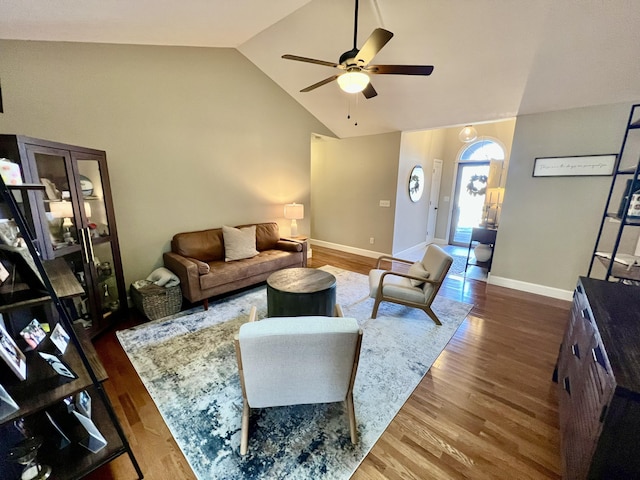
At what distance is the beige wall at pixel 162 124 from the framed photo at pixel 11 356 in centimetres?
228

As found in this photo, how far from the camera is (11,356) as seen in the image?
3.16 feet

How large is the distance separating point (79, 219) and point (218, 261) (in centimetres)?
151

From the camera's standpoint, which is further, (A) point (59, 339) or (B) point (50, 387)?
(A) point (59, 339)

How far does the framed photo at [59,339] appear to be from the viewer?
3.88 feet

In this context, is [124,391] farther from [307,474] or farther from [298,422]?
[307,474]

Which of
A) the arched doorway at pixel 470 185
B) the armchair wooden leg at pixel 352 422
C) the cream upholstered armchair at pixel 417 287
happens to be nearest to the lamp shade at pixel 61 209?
the armchair wooden leg at pixel 352 422

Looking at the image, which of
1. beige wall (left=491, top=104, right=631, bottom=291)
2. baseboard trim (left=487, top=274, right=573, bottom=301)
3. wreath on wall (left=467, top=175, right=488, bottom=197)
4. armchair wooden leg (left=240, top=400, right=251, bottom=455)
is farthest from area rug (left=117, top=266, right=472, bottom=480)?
wreath on wall (left=467, top=175, right=488, bottom=197)

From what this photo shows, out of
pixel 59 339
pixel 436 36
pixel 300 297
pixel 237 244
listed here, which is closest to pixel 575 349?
pixel 300 297

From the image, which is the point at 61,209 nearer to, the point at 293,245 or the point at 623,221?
the point at 293,245

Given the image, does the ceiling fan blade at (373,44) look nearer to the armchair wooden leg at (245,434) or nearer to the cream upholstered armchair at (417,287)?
the cream upholstered armchair at (417,287)

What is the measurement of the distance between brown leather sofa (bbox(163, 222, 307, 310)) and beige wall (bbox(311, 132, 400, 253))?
1.89 meters

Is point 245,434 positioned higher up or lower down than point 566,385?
lower down

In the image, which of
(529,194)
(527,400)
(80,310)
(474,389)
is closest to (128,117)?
(80,310)

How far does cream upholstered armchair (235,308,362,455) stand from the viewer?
4.18 ft
